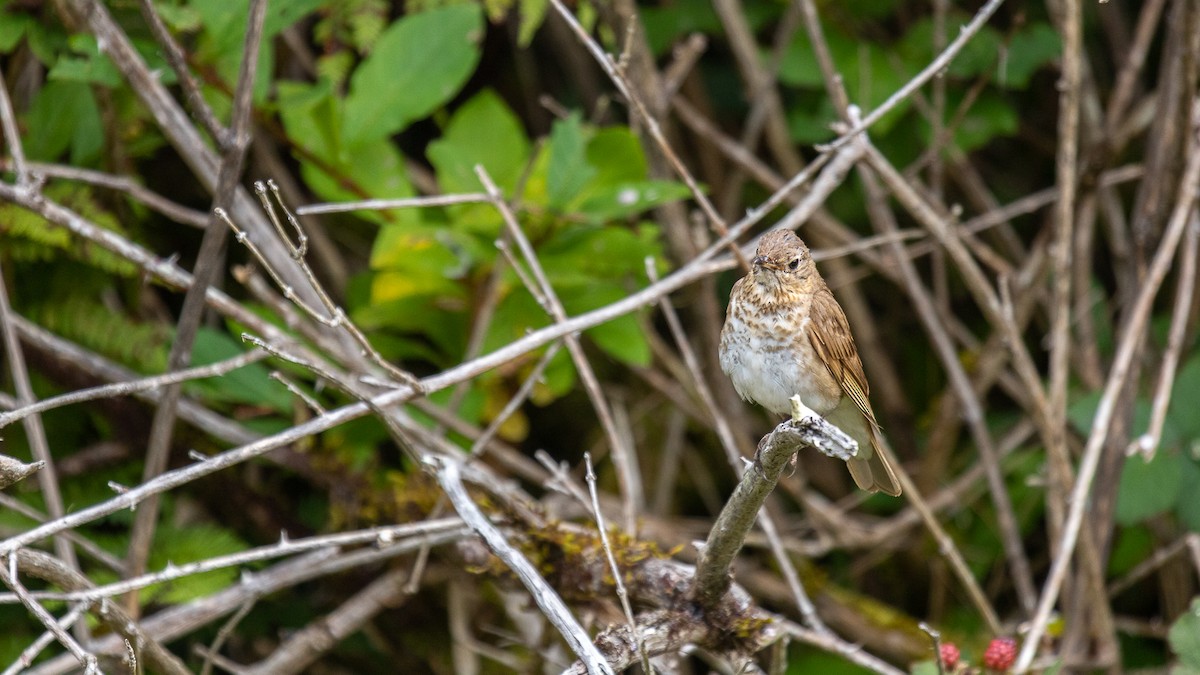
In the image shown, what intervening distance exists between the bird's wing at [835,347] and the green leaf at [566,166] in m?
0.81

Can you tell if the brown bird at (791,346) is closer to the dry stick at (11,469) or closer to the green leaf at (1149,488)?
the green leaf at (1149,488)

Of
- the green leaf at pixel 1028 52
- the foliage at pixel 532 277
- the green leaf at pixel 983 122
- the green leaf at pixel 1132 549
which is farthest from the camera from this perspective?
the green leaf at pixel 1132 549

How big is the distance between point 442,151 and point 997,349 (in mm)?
2105

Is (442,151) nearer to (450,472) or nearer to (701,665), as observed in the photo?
(450,472)

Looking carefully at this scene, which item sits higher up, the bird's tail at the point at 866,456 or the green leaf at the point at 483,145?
the green leaf at the point at 483,145

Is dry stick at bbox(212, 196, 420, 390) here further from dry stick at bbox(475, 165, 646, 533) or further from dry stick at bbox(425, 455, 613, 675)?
dry stick at bbox(475, 165, 646, 533)

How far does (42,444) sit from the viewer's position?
334 cm

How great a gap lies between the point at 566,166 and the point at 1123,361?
5.61ft

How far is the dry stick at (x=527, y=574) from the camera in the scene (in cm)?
239

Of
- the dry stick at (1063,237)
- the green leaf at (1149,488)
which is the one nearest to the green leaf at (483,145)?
the dry stick at (1063,237)

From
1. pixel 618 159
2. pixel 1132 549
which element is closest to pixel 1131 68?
pixel 1132 549

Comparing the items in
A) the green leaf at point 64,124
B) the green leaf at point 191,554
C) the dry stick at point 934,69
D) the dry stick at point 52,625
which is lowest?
the green leaf at point 191,554

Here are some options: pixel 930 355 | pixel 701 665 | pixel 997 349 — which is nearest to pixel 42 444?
pixel 701 665

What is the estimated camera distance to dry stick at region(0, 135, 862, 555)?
266cm
